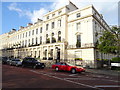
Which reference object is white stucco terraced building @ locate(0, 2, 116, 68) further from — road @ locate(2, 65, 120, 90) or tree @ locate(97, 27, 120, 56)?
road @ locate(2, 65, 120, 90)

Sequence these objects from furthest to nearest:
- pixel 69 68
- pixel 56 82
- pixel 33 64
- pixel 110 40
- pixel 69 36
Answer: pixel 69 36
pixel 110 40
pixel 33 64
pixel 69 68
pixel 56 82

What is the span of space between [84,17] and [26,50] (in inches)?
1032

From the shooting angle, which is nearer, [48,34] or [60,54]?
[60,54]

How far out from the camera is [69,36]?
92.7 feet

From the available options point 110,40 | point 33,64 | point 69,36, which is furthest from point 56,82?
point 69,36

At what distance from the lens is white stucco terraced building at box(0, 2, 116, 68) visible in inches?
941

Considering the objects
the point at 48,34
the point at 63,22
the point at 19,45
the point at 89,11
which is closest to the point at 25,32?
the point at 19,45

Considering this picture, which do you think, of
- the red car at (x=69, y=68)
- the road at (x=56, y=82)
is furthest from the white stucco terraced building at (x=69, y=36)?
the road at (x=56, y=82)

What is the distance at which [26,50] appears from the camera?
1594 inches

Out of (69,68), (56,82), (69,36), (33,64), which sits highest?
(69,36)

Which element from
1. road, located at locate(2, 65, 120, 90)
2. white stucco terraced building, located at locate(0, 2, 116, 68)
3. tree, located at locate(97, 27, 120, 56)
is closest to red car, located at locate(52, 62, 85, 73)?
road, located at locate(2, 65, 120, 90)

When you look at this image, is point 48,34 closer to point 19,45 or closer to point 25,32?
point 25,32

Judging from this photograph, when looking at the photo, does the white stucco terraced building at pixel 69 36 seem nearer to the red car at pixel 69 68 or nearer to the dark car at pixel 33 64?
the dark car at pixel 33 64

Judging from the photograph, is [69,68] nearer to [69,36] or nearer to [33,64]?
[33,64]
